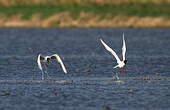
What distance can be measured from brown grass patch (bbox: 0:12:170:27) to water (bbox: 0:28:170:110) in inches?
396

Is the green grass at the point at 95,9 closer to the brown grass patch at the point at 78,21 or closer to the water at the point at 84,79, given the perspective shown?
the brown grass patch at the point at 78,21

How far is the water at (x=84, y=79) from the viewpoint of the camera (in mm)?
23141

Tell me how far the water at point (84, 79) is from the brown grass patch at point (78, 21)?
10056mm

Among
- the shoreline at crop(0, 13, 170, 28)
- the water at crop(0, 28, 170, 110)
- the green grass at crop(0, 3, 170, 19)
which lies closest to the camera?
the water at crop(0, 28, 170, 110)

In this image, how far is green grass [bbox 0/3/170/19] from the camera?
64375 mm

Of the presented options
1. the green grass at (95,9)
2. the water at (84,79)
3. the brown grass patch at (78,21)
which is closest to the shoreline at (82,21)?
the brown grass patch at (78,21)

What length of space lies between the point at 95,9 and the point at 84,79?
122 feet

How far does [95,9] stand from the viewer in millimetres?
65812

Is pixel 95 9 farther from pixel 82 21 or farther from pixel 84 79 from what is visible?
pixel 84 79

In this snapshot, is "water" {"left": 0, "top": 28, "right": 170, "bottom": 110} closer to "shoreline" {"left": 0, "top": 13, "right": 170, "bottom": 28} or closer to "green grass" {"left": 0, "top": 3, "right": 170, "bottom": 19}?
"shoreline" {"left": 0, "top": 13, "right": 170, "bottom": 28}

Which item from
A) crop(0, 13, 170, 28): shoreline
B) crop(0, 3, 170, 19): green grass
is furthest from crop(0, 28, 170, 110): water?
crop(0, 3, 170, 19): green grass

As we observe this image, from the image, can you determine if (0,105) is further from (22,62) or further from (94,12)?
(94,12)

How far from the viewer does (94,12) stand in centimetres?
6469

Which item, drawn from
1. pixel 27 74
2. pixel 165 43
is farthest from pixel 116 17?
pixel 27 74
